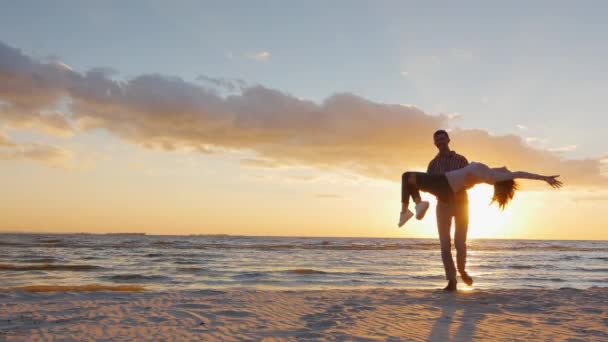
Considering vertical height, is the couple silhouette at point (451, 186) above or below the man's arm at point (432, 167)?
below

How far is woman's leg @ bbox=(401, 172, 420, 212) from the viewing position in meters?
6.79

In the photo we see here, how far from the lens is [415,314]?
231 inches

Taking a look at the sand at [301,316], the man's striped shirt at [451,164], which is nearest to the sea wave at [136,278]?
the sand at [301,316]

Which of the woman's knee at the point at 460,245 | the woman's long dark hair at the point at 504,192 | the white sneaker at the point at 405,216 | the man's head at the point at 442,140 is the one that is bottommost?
the woman's knee at the point at 460,245

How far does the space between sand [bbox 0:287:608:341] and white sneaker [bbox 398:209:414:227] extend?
1.15 metres

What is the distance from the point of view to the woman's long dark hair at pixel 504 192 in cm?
716

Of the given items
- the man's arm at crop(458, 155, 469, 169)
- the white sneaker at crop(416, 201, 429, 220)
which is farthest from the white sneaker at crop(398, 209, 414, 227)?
the man's arm at crop(458, 155, 469, 169)

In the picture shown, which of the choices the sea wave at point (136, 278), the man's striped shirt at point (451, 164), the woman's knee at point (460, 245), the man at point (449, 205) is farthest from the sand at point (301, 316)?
the sea wave at point (136, 278)

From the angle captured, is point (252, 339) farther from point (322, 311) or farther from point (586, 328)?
point (586, 328)

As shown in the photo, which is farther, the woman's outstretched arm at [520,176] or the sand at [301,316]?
the woman's outstretched arm at [520,176]

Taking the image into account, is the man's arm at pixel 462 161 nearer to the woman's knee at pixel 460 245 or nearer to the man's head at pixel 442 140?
the man's head at pixel 442 140

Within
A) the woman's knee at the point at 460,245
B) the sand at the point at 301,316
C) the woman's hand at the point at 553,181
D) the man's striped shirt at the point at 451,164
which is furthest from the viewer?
the woman's knee at the point at 460,245

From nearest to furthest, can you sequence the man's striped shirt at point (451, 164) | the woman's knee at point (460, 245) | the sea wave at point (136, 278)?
the man's striped shirt at point (451, 164), the woman's knee at point (460, 245), the sea wave at point (136, 278)

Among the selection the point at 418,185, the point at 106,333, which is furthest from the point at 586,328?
the point at 106,333
